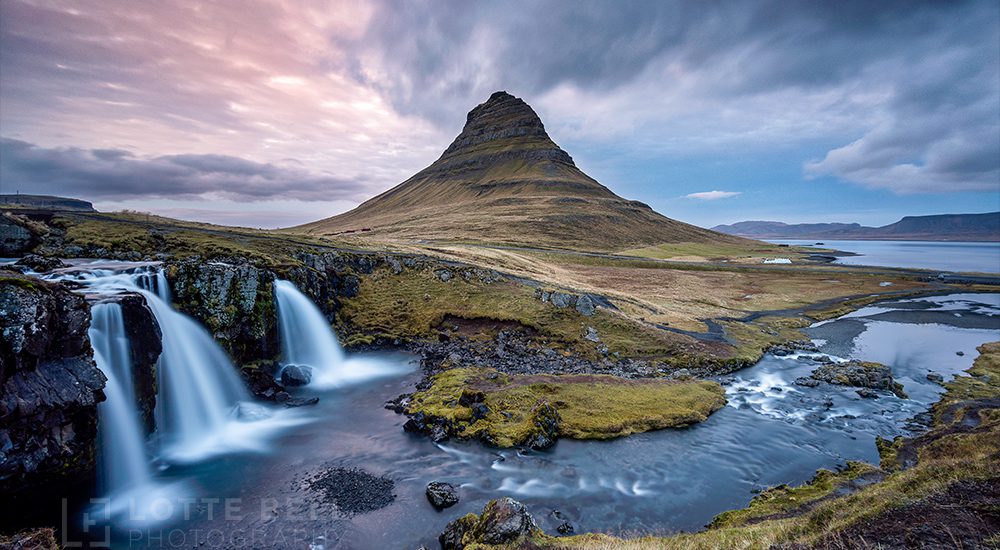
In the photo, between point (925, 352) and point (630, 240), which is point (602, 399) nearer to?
point (925, 352)

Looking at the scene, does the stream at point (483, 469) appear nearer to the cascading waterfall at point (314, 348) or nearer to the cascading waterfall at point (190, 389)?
the cascading waterfall at point (190, 389)

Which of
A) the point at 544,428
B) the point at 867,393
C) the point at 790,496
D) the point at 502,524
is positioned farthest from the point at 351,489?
the point at 867,393

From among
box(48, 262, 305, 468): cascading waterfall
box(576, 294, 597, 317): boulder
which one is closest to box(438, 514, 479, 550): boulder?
box(48, 262, 305, 468): cascading waterfall

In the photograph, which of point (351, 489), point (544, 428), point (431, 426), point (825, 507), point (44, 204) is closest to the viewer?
point (825, 507)

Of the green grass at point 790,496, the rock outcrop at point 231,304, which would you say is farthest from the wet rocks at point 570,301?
the rock outcrop at point 231,304

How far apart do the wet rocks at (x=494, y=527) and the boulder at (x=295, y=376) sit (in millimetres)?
20643

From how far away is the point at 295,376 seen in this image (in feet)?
102

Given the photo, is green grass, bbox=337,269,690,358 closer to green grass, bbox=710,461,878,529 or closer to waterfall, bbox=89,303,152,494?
green grass, bbox=710,461,878,529

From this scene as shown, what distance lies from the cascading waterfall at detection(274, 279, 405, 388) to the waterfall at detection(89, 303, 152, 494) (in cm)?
1167

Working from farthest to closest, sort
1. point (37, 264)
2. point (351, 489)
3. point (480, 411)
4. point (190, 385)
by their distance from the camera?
point (37, 264), point (190, 385), point (480, 411), point (351, 489)

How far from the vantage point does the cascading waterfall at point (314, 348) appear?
33.1 metres

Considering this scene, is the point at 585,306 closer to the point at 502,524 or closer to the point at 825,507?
the point at 825,507

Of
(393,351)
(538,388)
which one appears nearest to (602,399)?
(538,388)

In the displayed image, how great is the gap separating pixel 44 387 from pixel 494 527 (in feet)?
58.9
